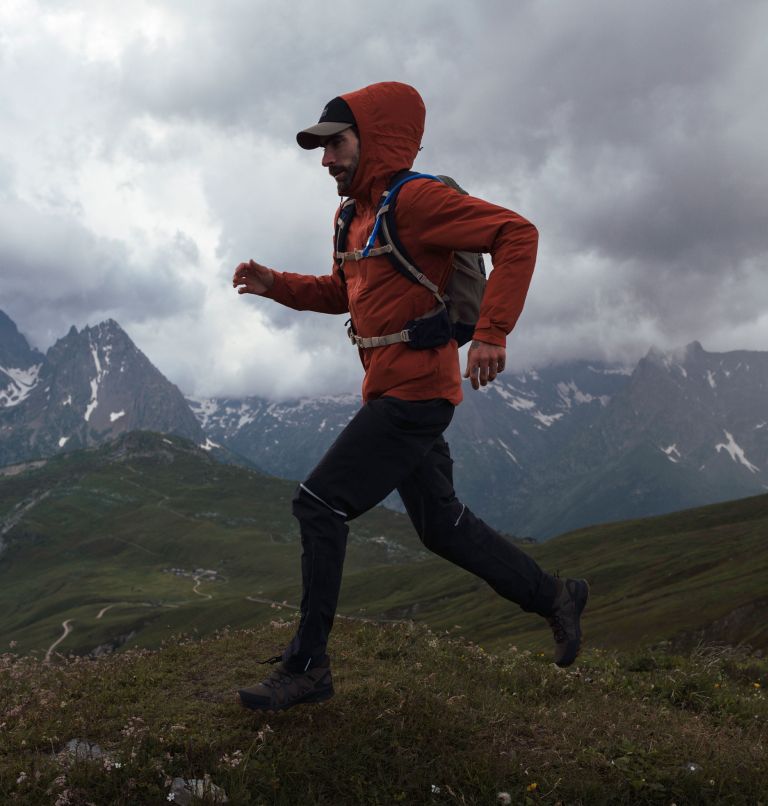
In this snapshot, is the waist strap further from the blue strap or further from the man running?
the blue strap

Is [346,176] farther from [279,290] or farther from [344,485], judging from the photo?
[344,485]

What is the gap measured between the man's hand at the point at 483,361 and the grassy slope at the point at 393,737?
331 cm

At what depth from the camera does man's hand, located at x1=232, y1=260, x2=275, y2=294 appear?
8.70 meters

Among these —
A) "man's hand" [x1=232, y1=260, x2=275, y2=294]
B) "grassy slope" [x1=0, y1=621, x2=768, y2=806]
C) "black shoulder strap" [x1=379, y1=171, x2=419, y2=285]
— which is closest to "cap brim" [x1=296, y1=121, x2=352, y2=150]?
"black shoulder strap" [x1=379, y1=171, x2=419, y2=285]

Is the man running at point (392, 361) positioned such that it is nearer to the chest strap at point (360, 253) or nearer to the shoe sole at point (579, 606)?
the chest strap at point (360, 253)

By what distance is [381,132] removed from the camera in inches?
283

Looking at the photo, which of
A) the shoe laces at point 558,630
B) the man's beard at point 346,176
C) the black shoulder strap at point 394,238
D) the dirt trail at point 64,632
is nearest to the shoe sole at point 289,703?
the shoe laces at point 558,630

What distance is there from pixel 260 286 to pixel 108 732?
514 centimetres

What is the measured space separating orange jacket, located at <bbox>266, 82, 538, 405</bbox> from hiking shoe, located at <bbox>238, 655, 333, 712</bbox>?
9.05ft

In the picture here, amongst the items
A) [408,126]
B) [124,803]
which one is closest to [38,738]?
[124,803]

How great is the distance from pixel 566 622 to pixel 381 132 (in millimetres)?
5720

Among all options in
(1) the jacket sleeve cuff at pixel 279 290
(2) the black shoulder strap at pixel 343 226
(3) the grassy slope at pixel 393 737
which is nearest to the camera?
(3) the grassy slope at pixel 393 737

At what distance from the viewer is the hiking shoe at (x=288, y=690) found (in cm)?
653

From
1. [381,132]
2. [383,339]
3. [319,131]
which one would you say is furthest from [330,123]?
[383,339]
